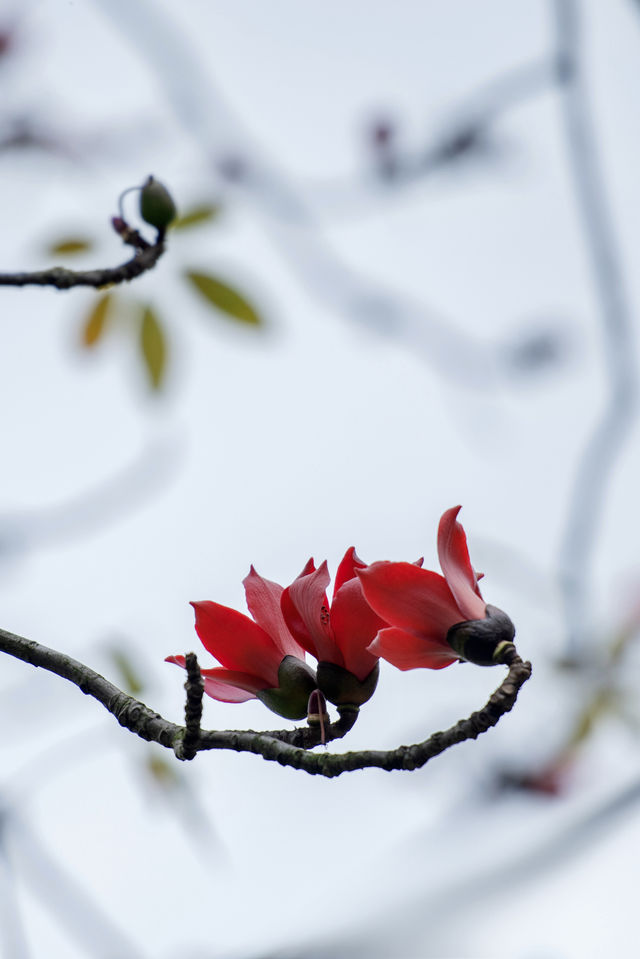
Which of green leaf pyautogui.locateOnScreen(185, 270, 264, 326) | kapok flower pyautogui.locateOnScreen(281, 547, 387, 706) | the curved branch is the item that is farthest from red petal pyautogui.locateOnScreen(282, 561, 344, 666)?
green leaf pyautogui.locateOnScreen(185, 270, 264, 326)

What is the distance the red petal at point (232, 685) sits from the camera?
60 centimetres

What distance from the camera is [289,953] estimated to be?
2.38ft

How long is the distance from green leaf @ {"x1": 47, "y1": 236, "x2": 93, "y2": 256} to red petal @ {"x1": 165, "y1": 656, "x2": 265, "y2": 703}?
2.16 feet

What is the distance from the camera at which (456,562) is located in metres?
0.56

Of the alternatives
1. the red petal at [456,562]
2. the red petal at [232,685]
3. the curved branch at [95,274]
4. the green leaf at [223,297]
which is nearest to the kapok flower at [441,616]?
the red petal at [456,562]

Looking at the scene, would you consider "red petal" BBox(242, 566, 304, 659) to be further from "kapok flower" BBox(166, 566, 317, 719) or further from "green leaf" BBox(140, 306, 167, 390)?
"green leaf" BBox(140, 306, 167, 390)

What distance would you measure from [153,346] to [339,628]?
0.69 m

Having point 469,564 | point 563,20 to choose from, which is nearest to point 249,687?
point 469,564

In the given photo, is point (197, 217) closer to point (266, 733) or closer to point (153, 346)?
point (153, 346)

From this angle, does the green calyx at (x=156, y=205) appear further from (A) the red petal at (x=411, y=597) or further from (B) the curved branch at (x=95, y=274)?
(A) the red petal at (x=411, y=597)

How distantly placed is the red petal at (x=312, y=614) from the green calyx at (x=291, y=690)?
0.01 metres

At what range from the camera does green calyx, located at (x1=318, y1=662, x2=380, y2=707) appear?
59 cm


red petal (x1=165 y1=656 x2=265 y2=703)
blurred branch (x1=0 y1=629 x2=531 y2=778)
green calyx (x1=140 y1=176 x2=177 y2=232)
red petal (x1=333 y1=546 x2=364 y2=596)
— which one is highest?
green calyx (x1=140 y1=176 x2=177 y2=232)

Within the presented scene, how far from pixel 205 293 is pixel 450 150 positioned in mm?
947
